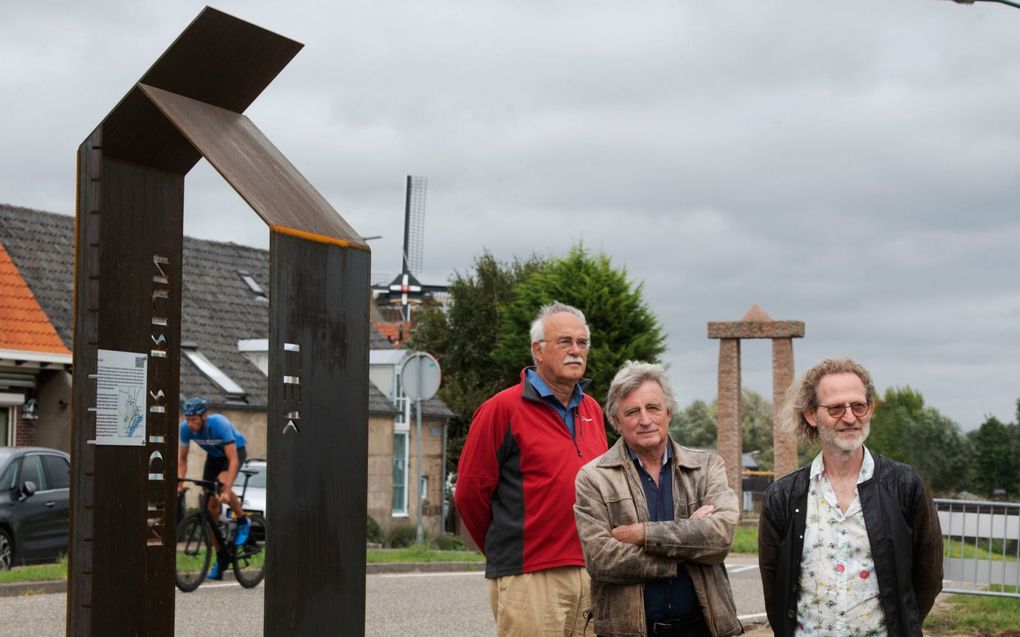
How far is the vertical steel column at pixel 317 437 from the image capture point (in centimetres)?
523

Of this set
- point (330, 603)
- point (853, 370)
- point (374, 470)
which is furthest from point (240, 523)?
point (374, 470)

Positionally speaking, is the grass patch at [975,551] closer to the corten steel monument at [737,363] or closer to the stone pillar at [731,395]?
the corten steel monument at [737,363]

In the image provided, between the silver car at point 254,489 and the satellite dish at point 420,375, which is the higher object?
the satellite dish at point 420,375

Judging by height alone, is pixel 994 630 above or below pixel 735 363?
below

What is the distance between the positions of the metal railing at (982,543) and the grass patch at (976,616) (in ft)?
0.45

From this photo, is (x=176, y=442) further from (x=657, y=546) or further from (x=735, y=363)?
(x=735, y=363)

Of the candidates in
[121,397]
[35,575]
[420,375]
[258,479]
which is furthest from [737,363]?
[121,397]

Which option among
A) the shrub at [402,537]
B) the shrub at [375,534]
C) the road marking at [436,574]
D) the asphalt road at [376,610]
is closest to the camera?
the asphalt road at [376,610]

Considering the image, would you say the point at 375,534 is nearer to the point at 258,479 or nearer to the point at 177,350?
the point at 258,479

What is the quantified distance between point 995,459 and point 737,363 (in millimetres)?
32026

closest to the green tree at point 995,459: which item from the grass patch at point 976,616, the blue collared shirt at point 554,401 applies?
the grass patch at point 976,616

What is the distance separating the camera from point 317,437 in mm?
5395

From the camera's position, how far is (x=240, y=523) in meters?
14.9

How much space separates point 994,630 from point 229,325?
2550 centimetres
